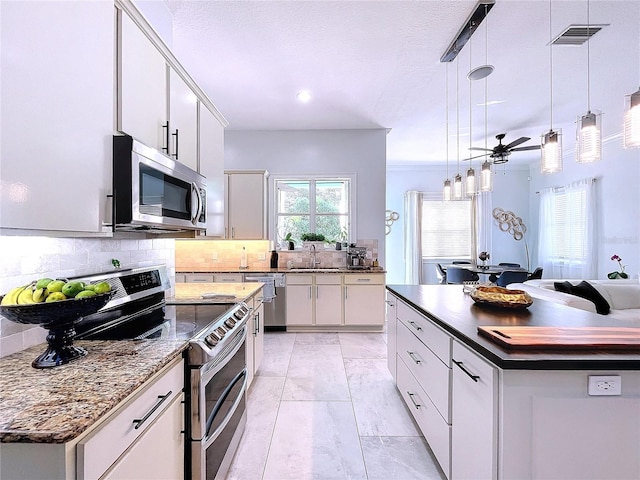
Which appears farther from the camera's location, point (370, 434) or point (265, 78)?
point (265, 78)

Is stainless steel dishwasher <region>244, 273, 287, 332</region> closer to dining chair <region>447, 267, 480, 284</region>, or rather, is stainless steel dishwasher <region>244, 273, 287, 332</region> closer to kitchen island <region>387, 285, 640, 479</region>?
dining chair <region>447, 267, 480, 284</region>

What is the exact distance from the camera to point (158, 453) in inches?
41.4

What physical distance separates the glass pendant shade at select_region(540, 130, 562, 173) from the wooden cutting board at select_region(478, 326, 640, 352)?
1267mm

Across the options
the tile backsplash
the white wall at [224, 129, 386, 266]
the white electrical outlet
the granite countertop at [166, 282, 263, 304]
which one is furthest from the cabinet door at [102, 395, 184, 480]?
the white wall at [224, 129, 386, 266]

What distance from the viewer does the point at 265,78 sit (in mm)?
3273

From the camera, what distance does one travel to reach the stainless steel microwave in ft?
4.21

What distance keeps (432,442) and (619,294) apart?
3408mm

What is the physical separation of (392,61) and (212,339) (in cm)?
293

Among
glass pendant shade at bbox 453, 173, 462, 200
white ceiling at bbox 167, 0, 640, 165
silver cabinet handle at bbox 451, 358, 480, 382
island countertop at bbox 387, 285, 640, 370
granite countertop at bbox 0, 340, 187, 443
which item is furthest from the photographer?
glass pendant shade at bbox 453, 173, 462, 200

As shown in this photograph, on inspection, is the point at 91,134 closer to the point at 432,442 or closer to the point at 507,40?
the point at 432,442

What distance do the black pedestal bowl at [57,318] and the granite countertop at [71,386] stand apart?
0.11 feet

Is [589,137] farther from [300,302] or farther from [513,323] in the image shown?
[300,302]

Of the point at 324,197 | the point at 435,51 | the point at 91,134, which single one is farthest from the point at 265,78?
the point at 91,134

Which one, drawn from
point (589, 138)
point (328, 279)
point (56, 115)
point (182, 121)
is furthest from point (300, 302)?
point (56, 115)
